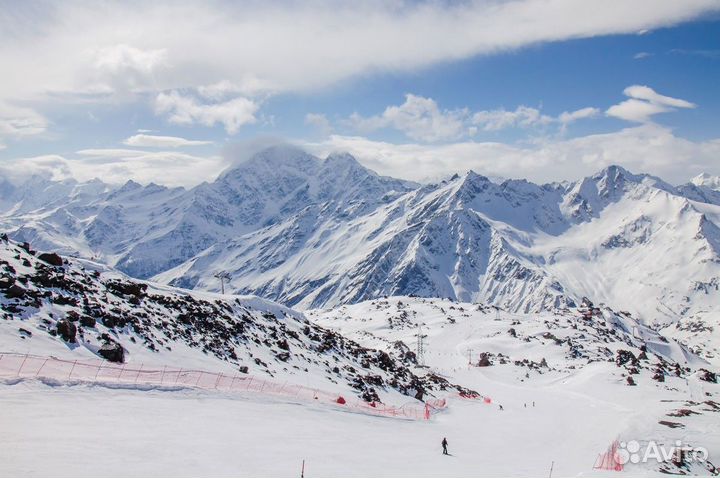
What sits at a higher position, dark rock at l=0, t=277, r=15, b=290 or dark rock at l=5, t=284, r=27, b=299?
dark rock at l=0, t=277, r=15, b=290

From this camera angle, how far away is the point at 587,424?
55000 mm

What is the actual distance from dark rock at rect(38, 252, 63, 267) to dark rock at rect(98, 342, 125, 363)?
19.9m

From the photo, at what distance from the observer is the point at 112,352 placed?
35875 mm

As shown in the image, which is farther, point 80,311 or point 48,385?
point 80,311

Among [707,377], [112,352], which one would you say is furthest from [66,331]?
[707,377]

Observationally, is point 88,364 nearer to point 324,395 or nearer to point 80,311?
point 80,311

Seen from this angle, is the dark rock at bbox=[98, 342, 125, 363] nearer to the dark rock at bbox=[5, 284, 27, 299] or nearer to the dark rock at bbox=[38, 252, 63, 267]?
the dark rock at bbox=[5, 284, 27, 299]

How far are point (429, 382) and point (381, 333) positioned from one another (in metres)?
101

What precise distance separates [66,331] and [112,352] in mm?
3606

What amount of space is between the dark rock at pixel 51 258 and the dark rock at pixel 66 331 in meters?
17.6

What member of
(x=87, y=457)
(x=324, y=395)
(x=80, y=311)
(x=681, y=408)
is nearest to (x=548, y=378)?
(x=681, y=408)

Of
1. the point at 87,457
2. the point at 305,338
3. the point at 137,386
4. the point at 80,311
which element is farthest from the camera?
the point at 305,338

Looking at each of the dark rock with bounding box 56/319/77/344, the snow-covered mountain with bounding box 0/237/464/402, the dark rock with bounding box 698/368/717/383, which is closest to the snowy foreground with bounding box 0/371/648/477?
the snow-covered mountain with bounding box 0/237/464/402

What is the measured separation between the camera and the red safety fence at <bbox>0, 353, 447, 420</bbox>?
2980cm
